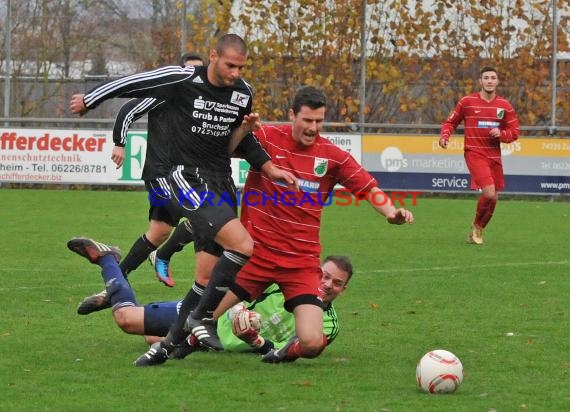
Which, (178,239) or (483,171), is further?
(483,171)

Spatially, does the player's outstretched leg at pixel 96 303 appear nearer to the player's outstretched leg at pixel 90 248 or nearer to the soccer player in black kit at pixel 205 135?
the player's outstretched leg at pixel 90 248

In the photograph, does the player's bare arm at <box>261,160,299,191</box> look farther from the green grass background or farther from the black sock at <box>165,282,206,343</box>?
the green grass background

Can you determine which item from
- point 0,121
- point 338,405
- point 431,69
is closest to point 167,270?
point 338,405

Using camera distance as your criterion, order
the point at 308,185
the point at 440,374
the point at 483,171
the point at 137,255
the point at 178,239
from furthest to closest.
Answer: the point at 483,171
the point at 178,239
the point at 137,255
the point at 308,185
the point at 440,374

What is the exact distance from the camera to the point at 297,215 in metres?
7.37

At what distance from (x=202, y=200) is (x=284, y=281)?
2.33 ft

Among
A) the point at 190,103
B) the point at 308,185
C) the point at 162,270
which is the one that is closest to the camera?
the point at 190,103

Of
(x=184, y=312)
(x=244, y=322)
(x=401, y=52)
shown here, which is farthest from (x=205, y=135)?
(x=401, y=52)

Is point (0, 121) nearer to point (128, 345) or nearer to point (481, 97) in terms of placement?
point (481, 97)

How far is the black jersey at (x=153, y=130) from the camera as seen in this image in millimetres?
7578

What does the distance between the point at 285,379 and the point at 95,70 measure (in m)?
25.6

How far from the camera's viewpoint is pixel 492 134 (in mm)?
15062

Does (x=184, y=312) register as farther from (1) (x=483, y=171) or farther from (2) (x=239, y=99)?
(1) (x=483, y=171)

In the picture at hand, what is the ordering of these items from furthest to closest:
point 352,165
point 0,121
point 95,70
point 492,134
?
point 95,70
point 0,121
point 492,134
point 352,165
